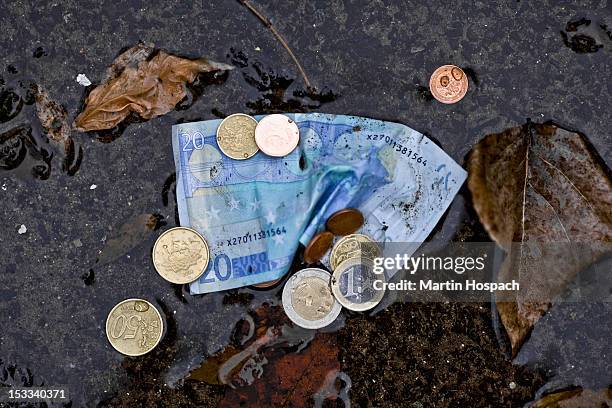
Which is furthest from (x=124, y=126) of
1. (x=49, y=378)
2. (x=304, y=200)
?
(x=49, y=378)

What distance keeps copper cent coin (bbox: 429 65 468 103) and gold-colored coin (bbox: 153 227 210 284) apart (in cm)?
150

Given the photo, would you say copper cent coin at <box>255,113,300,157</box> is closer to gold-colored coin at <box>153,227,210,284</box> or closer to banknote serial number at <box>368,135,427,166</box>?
banknote serial number at <box>368,135,427,166</box>

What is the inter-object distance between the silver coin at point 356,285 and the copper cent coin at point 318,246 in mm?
116

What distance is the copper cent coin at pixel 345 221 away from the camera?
2.79 m

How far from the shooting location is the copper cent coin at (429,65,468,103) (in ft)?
9.39

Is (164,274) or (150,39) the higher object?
(150,39)

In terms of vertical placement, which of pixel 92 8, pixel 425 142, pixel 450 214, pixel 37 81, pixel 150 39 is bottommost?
pixel 450 214

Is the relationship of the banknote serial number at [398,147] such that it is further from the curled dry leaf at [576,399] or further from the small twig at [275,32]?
the curled dry leaf at [576,399]

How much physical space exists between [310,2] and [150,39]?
0.85 metres

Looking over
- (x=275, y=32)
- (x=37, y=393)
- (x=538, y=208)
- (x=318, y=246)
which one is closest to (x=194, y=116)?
(x=275, y=32)

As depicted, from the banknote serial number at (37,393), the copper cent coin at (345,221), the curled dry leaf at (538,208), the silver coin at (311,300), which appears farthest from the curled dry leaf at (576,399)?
the banknote serial number at (37,393)

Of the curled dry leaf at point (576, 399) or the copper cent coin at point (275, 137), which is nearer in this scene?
the copper cent coin at point (275, 137)

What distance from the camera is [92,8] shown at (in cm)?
282

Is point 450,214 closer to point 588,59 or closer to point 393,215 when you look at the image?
point 393,215
